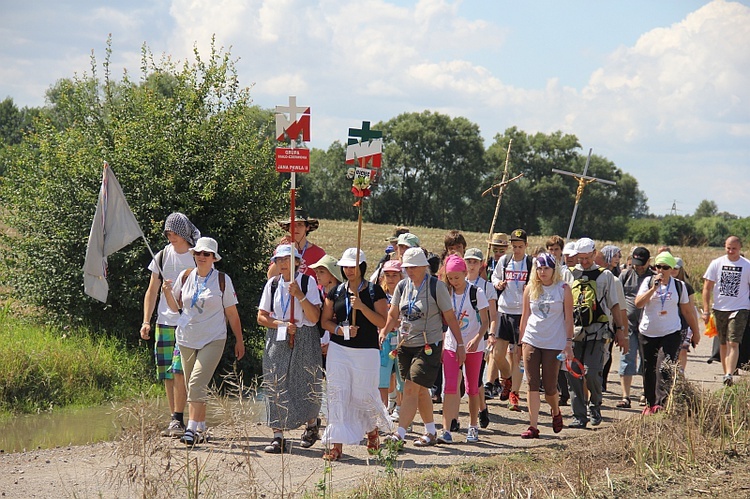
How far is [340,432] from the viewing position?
27.1 feet

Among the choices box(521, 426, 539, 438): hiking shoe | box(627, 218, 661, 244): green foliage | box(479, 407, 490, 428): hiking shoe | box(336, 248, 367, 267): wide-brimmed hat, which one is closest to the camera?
box(336, 248, 367, 267): wide-brimmed hat

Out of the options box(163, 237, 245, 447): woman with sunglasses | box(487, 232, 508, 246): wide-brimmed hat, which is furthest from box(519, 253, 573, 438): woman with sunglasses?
box(163, 237, 245, 447): woman with sunglasses

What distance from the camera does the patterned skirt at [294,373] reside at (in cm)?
870

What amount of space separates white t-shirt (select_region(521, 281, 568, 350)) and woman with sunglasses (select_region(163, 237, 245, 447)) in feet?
9.89

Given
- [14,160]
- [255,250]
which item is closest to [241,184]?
[255,250]

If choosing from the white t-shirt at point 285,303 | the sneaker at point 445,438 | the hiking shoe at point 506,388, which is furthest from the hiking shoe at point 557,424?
the white t-shirt at point 285,303

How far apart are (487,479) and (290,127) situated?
12.7 ft

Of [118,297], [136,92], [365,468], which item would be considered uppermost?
[136,92]

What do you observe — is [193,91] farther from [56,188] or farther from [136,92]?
[56,188]

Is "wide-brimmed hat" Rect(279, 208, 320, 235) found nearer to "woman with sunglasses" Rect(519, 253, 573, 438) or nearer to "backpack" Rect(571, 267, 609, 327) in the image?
"woman with sunglasses" Rect(519, 253, 573, 438)

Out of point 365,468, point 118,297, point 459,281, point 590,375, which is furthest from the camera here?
point 118,297

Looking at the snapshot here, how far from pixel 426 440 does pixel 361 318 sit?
1.55 meters

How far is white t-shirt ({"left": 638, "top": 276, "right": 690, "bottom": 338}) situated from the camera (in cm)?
1102

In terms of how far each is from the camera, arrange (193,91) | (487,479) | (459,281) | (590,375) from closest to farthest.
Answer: (487,479), (459,281), (590,375), (193,91)
